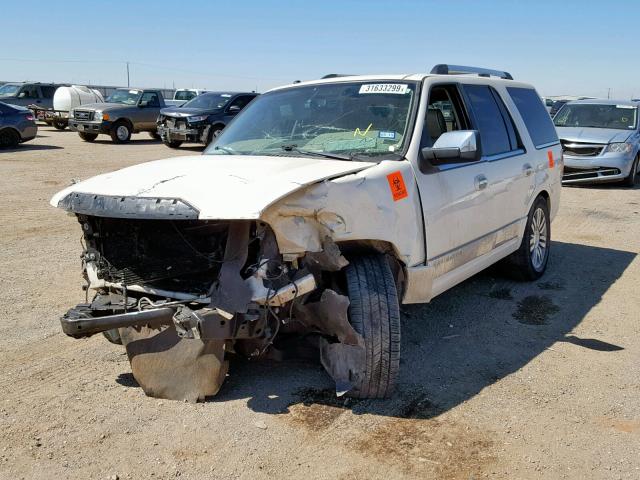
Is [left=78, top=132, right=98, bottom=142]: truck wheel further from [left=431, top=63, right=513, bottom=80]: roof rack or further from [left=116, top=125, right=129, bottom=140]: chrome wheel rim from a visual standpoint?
[left=431, top=63, right=513, bottom=80]: roof rack

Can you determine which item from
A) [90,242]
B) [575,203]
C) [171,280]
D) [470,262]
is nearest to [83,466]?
[171,280]

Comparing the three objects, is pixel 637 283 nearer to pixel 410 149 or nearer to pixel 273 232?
pixel 410 149

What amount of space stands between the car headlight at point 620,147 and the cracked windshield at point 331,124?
10.1 meters

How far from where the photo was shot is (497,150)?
18.5 ft

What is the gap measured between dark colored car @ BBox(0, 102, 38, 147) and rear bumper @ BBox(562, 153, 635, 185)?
47.9 feet

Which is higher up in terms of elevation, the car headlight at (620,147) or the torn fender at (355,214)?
the torn fender at (355,214)

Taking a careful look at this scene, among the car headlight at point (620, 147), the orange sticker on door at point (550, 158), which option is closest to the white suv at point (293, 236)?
the orange sticker on door at point (550, 158)

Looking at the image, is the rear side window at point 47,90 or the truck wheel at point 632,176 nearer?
the truck wheel at point 632,176

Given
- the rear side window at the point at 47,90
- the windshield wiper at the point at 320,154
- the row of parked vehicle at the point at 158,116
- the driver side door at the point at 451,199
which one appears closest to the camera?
the windshield wiper at the point at 320,154

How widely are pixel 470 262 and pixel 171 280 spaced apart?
2423mm

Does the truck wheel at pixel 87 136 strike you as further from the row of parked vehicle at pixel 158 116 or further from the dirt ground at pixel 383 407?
the dirt ground at pixel 383 407

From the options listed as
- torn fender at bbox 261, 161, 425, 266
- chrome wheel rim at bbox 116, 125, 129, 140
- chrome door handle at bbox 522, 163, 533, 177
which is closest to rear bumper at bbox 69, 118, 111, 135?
chrome wheel rim at bbox 116, 125, 129, 140

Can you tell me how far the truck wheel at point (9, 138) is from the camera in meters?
18.7

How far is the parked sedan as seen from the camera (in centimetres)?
1344
